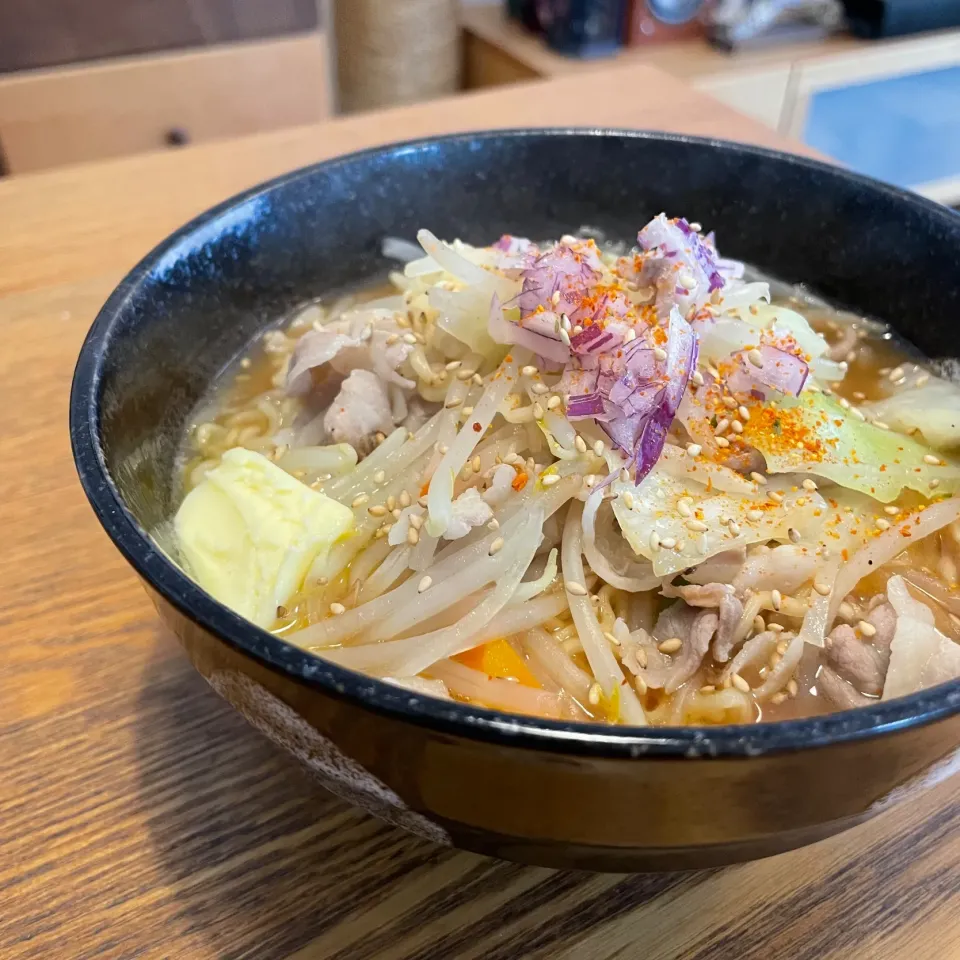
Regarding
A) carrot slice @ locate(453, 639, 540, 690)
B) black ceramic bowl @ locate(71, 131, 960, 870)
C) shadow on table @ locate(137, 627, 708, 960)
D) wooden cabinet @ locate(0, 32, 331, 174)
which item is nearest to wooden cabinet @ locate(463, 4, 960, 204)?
wooden cabinet @ locate(0, 32, 331, 174)

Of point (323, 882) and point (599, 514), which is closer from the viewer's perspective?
point (323, 882)

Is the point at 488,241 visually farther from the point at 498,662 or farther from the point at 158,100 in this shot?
the point at 158,100

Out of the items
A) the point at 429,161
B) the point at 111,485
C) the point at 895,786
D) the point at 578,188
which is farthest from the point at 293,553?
the point at 578,188

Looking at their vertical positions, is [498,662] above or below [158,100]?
above

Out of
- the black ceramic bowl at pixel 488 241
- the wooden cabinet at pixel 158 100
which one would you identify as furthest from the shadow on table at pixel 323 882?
the wooden cabinet at pixel 158 100

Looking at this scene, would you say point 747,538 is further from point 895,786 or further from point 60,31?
point 60,31

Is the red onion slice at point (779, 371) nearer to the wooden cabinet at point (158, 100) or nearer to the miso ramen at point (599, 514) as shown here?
the miso ramen at point (599, 514)

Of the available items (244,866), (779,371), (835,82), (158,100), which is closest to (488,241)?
(779,371)
